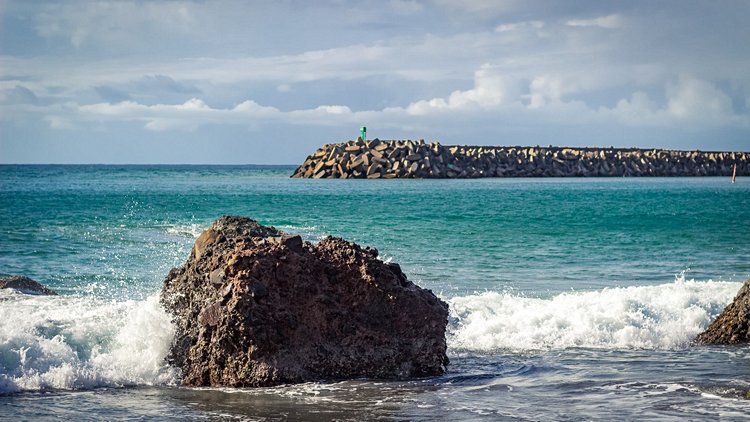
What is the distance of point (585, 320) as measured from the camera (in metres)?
11.1

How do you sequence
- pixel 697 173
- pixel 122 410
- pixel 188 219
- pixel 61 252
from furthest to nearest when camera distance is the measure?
pixel 697 173, pixel 188 219, pixel 61 252, pixel 122 410

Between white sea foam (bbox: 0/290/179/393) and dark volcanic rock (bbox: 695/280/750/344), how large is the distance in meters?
6.11

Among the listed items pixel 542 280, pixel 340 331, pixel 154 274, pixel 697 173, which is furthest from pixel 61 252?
pixel 697 173

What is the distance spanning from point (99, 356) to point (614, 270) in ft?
38.3

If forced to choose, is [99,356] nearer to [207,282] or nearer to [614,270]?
[207,282]

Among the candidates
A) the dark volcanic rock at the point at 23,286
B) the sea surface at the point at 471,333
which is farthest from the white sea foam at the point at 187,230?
the dark volcanic rock at the point at 23,286

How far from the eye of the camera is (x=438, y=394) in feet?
25.6

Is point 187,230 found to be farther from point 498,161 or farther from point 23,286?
point 498,161

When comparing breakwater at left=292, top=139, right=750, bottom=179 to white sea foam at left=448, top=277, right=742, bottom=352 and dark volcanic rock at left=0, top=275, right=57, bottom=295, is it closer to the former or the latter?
dark volcanic rock at left=0, top=275, right=57, bottom=295

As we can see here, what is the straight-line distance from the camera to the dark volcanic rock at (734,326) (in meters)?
10.2

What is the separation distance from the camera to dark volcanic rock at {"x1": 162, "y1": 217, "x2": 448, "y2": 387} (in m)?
8.12

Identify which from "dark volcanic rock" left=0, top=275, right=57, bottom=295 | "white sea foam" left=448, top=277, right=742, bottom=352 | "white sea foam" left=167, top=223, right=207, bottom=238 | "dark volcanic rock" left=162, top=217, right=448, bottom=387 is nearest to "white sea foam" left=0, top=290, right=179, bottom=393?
"dark volcanic rock" left=162, top=217, right=448, bottom=387

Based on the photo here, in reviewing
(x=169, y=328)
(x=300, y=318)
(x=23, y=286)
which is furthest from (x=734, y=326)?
(x=23, y=286)

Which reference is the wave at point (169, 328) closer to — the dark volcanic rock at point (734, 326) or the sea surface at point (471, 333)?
the sea surface at point (471, 333)
